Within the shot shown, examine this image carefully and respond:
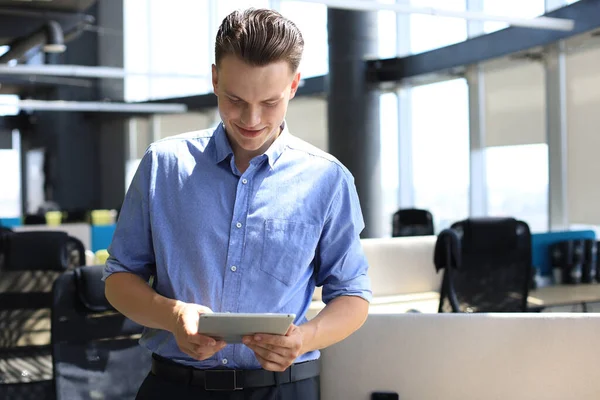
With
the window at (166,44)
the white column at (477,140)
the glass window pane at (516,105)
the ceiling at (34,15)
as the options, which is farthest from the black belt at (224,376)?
the ceiling at (34,15)

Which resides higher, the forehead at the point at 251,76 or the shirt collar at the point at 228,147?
the forehead at the point at 251,76

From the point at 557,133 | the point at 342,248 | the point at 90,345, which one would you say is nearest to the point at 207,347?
the point at 342,248

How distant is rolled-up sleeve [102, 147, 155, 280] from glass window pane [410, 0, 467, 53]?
8105 mm

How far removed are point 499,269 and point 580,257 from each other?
1.34 meters

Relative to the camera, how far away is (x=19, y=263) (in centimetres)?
401

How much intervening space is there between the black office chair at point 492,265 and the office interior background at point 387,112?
283 cm

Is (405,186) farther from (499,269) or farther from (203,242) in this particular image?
(203,242)

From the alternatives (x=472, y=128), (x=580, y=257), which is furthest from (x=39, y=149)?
(x=580, y=257)

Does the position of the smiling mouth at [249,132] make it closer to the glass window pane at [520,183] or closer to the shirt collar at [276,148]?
the shirt collar at [276,148]

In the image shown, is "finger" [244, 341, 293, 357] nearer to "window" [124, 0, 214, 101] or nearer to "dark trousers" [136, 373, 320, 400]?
"dark trousers" [136, 373, 320, 400]

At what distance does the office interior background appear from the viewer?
804 cm

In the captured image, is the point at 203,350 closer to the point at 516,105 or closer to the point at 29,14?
the point at 516,105

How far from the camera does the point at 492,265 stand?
16.1 ft

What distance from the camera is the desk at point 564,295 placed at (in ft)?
16.4
